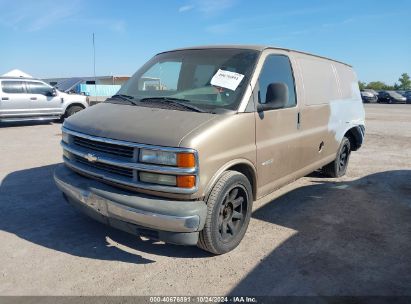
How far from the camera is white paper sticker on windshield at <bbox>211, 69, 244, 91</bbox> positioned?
390 cm

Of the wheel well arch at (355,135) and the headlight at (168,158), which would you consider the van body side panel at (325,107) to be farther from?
the headlight at (168,158)

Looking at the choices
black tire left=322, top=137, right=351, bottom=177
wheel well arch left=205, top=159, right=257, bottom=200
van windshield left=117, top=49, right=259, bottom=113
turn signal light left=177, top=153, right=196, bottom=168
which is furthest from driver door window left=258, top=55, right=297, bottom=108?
black tire left=322, top=137, right=351, bottom=177

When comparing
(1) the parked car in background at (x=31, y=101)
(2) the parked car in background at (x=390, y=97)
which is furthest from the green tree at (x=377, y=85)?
(1) the parked car in background at (x=31, y=101)

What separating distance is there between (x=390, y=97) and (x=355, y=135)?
4068 centimetres

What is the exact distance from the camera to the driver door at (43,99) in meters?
13.2

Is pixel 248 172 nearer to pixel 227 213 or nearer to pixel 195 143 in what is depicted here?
pixel 227 213

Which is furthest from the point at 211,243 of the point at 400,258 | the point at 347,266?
the point at 400,258

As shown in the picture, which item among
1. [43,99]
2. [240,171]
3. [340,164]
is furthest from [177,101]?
[43,99]

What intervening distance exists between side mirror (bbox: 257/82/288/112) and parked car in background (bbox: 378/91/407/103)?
144ft

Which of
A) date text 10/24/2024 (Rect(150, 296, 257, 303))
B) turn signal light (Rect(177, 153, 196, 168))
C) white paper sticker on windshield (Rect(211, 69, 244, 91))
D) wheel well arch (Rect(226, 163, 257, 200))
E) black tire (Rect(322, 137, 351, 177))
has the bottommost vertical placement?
date text 10/24/2024 (Rect(150, 296, 257, 303))

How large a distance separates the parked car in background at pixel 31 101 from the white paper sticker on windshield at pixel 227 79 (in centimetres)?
1110

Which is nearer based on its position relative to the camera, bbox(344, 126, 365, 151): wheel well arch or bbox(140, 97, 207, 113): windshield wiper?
bbox(140, 97, 207, 113): windshield wiper

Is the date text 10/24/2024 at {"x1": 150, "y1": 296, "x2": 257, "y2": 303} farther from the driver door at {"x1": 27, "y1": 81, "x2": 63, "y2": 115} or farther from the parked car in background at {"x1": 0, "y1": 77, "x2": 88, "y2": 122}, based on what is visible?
the driver door at {"x1": 27, "y1": 81, "x2": 63, "y2": 115}

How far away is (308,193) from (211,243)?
9.36ft
